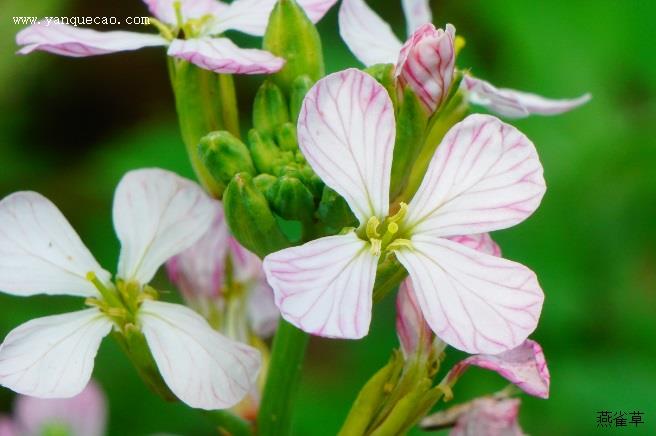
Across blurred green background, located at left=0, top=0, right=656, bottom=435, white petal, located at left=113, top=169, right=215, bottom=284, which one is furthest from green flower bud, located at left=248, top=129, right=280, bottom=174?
blurred green background, located at left=0, top=0, right=656, bottom=435

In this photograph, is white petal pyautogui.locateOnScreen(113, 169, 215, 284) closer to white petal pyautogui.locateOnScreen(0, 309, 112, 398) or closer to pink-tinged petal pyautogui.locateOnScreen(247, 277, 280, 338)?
white petal pyautogui.locateOnScreen(0, 309, 112, 398)

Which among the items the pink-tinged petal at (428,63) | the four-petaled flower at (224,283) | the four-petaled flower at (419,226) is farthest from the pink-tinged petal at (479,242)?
the four-petaled flower at (224,283)

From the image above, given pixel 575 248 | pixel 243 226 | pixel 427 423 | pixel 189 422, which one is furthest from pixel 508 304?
Answer: pixel 189 422

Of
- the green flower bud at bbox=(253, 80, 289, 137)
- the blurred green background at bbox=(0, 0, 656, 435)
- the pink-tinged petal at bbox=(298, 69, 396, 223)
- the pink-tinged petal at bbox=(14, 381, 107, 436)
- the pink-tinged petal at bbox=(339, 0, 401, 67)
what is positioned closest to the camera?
the pink-tinged petal at bbox=(298, 69, 396, 223)

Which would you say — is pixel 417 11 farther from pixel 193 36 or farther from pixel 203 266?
pixel 203 266

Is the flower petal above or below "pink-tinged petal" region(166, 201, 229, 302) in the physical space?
above

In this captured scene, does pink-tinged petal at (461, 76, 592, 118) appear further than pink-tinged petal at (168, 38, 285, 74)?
Yes

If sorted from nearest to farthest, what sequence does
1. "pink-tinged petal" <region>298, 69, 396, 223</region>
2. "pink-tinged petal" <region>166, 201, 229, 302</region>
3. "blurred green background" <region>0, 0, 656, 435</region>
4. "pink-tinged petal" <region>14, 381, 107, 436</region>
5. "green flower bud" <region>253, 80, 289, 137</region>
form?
"pink-tinged petal" <region>298, 69, 396, 223</region>
"green flower bud" <region>253, 80, 289, 137</region>
"pink-tinged petal" <region>166, 201, 229, 302</region>
"pink-tinged petal" <region>14, 381, 107, 436</region>
"blurred green background" <region>0, 0, 656, 435</region>

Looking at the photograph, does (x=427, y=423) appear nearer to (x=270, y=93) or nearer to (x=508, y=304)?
(x=508, y=304)
